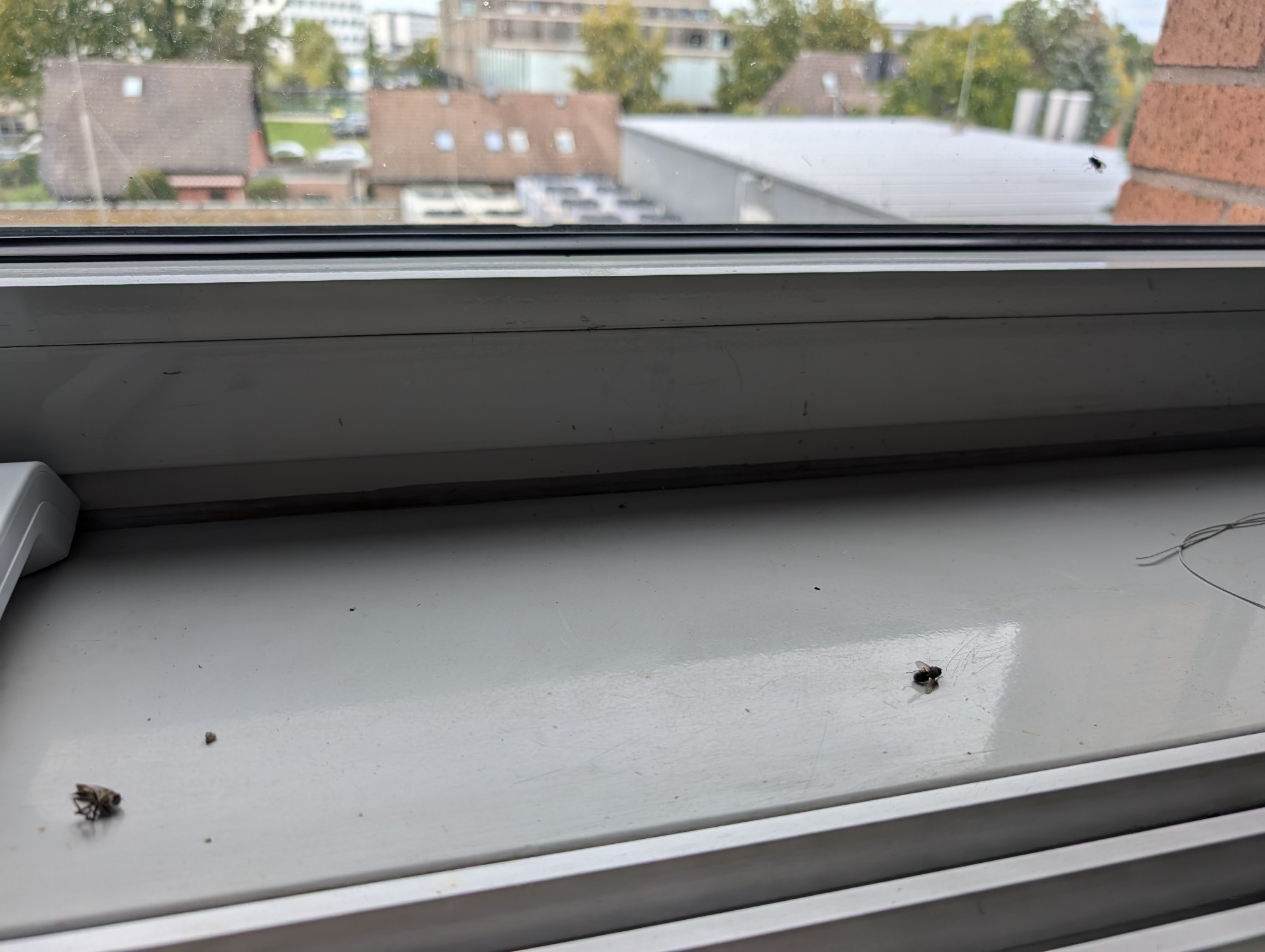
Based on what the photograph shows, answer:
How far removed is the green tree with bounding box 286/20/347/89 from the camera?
2.11 ft

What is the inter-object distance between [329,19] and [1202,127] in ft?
2.90

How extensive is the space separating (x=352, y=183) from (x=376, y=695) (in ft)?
1.31

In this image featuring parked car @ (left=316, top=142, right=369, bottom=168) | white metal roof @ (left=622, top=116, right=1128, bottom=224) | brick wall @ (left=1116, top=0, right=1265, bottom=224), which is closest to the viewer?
parked car @ (left=316, top=142, right=369, bottom=168)

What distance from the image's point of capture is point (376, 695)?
0.55m

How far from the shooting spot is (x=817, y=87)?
30.2 inches

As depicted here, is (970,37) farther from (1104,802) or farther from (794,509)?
(1104,802)

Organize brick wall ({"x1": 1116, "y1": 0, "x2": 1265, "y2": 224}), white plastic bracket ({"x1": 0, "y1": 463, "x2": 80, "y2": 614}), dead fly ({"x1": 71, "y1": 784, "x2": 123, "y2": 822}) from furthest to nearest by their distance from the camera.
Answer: brick wall ({"x1": 1116, "y1": 0, "x2": 1265, "y2": 224}) < white plastic bracket ({"x1": 0, "y1": 463, "x2": 80, "y2": 614}) < dead fly ({"x1": 71, "y1": 784, "x2": 123, "y2": 822})

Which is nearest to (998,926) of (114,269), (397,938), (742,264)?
(397,938)

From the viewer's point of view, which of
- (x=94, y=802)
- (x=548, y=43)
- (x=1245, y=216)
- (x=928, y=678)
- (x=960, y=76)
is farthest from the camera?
(x=1245, y=216)

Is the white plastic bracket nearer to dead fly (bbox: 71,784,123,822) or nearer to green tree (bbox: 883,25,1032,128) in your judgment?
dead fly (bbox: 71,784,123,822)

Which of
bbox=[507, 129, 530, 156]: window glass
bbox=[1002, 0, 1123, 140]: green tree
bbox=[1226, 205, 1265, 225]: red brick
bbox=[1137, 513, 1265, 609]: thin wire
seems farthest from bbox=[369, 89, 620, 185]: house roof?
bbox=[1226, 205, 1265, 225]: red brick

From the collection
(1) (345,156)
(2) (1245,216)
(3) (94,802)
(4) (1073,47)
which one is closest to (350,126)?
(1) (345,156)

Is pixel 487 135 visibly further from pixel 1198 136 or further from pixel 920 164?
pixel 1198 136

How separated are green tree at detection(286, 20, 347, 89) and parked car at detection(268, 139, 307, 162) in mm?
44
